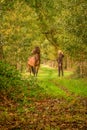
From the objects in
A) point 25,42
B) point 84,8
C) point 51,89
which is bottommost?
point 51,89

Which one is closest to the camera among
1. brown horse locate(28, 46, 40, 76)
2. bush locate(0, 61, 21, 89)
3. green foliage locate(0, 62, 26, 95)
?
green foliage locate(0, 62, 26, 95)

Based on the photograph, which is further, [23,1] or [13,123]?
[23,1]

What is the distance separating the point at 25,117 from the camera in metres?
15.9

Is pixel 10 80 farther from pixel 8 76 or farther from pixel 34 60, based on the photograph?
pixel 34 60

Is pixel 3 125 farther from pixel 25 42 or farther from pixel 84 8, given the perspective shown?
pixel 25 42

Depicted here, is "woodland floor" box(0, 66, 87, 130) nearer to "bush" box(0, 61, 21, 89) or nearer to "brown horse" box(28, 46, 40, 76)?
"bush" box(0, 61, 21, 89)

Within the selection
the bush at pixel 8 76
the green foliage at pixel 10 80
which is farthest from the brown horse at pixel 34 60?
the bush at pixel 8 76

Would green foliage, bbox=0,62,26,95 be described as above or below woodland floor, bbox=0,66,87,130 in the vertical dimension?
above

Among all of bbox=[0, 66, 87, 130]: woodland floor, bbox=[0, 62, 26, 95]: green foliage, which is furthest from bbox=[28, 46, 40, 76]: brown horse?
bbox=[0, 66, 87, 130]: woodland floor

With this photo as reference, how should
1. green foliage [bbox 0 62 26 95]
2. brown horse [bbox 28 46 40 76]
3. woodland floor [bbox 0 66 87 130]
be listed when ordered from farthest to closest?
brown horse [bbox 28 46 40 76] → green foliage [bbox 0 62 26 95] → woodland floor [bbox 0 66 87 130]

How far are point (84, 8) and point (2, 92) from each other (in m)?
10.3

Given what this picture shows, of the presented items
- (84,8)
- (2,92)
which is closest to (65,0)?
(84,8)

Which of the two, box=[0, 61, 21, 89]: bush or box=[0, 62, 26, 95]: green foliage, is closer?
box=[0, 62, 26, 95]: green foliage

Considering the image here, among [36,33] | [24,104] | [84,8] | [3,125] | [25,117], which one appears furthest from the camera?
[36,33]
